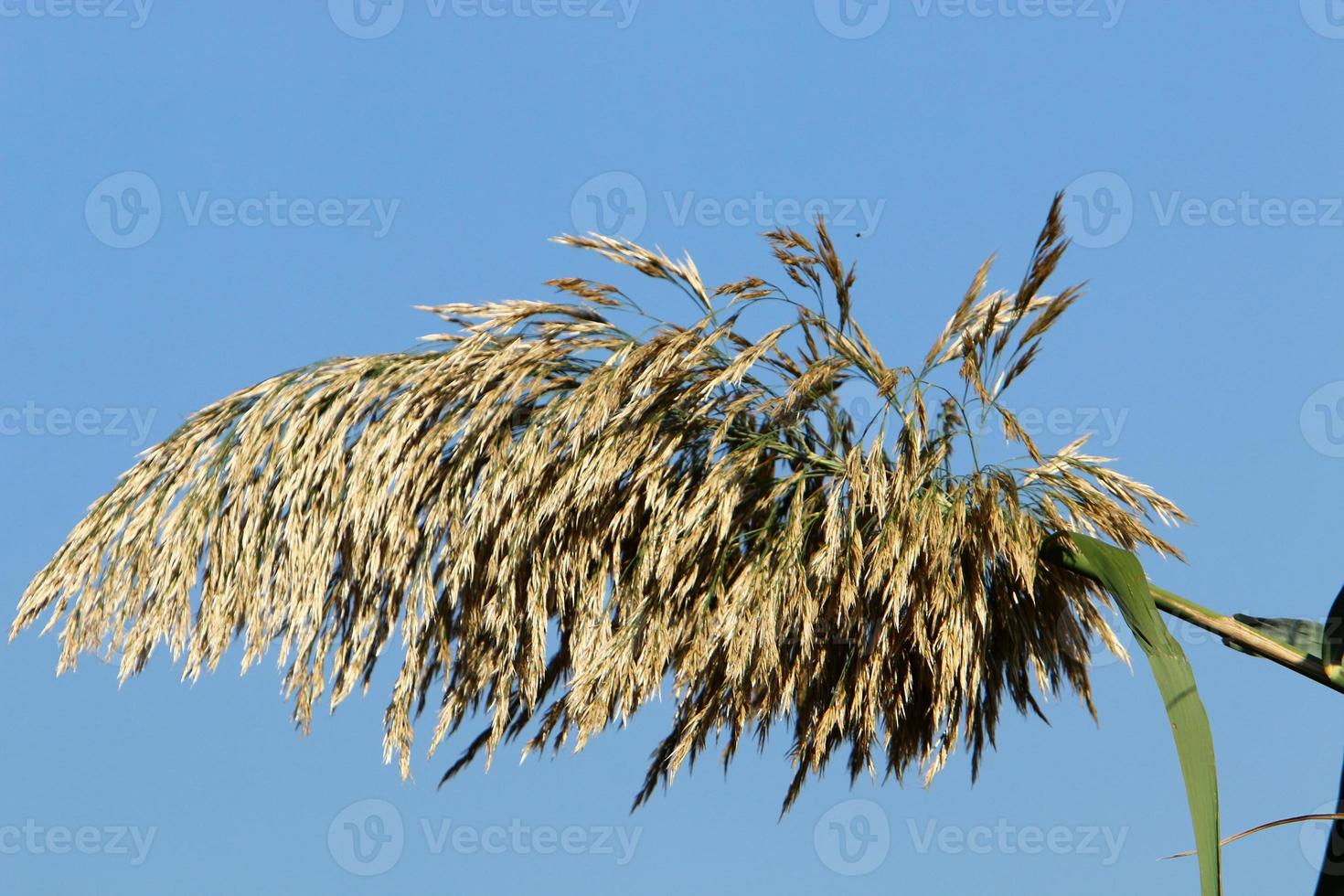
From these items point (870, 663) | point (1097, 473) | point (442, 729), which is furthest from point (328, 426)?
point (1097, 473)

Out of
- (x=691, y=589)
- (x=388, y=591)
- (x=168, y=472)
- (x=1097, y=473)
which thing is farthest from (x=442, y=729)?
(x=1097, y=473)

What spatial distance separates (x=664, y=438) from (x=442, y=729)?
801 mm

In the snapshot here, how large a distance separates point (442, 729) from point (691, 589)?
63cm

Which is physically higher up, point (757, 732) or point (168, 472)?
point (168, 472)

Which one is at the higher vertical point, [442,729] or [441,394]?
[441,394]

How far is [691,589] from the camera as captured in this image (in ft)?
10.5

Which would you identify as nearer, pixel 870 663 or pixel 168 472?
pixel 870 663

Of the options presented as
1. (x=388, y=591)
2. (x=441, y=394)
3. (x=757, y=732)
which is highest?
(x=441, y=394)

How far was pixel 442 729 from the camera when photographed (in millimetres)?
3279

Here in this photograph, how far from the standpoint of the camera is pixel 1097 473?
316cm

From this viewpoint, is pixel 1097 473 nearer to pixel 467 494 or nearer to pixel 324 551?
pixel 467 494

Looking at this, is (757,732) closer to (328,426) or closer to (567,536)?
(567,536)

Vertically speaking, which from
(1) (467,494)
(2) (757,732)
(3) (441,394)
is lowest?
(2) (757,732)

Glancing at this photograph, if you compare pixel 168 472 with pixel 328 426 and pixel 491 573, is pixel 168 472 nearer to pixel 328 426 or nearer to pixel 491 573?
pixel 328 426
